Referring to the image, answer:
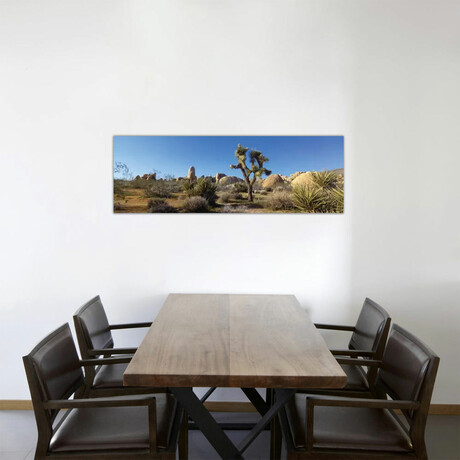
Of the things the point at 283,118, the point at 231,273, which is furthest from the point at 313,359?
the point at 283,118

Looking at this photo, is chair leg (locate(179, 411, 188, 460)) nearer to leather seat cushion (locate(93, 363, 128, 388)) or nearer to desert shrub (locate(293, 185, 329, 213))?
leather seat cushion (locate(93, 363, 128, 388))

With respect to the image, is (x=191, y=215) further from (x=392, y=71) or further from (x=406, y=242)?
(x=392, y=71)

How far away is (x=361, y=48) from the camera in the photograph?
3.11 m

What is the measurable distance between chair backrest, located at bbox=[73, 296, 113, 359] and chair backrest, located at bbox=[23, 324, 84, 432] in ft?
0.47

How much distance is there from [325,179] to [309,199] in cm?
18

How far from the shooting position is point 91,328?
2.45 meters

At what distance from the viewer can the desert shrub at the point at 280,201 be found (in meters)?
3.16

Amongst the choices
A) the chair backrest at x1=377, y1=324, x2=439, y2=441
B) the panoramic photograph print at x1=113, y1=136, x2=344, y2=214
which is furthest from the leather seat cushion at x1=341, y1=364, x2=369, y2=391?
the panoramic photograph print at x1=113, y1=136, x2=344, y2=214

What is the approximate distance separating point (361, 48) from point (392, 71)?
27 cm

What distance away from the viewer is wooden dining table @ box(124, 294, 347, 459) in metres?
1.69

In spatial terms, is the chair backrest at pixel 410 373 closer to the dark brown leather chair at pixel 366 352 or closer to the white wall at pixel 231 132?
the dark brown leather chair at pixel 366 352

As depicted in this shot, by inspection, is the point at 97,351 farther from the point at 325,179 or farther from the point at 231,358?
the point at 325,179

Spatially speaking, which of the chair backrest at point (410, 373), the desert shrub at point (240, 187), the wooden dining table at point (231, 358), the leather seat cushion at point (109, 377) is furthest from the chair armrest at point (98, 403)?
the desert shrub at point (240, 187)

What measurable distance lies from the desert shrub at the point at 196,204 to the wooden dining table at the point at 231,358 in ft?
2.61
